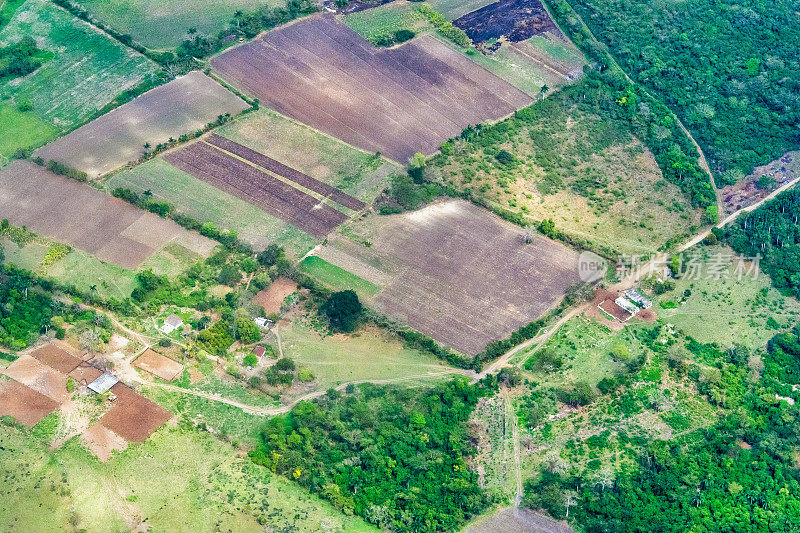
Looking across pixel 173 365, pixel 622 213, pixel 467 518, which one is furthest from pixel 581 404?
pixel 173 365

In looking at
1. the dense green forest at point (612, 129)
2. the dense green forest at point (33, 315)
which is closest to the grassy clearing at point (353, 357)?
the dense green forest at point (33, 315)

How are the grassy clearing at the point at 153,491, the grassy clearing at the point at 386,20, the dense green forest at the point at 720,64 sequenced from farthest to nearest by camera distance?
the grassy clearing at the point at 386,20, the dense green forest at the point at 720,64, the grassy clearing at the point at 153,491

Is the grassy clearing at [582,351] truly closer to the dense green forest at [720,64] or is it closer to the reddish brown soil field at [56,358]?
the dense green forest at [720,64]

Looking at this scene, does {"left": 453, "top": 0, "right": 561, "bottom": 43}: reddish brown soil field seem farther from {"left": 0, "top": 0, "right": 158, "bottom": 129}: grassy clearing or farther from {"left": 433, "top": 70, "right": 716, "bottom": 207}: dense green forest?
{"left": 0, "top": 0, "right": 158, "bottom": 129}: grassy clearing

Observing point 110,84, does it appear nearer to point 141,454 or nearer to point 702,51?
point 141,454

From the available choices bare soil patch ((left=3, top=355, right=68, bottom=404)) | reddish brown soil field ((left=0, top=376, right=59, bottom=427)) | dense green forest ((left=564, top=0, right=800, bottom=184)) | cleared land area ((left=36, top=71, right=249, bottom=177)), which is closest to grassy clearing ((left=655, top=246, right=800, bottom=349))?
dense green forest ((left=564, top=0, right=800, bottom=184))

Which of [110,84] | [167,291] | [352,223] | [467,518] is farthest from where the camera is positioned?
[110,84]
